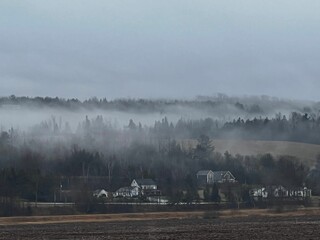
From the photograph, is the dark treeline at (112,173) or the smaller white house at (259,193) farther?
the smaller white house at (259,193)

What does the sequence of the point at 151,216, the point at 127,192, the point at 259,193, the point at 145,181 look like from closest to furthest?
the point at 151,216, the point at 259,193, the point at 127,192, the point at 145,181

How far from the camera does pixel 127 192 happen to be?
150m

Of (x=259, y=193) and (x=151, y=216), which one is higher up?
(x=259, y=193)

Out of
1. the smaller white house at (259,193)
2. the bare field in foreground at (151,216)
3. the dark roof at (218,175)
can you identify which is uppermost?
the dark roof at (218,175)

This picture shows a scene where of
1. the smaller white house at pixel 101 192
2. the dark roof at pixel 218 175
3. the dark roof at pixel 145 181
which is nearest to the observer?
the smaller white house at pixel 101 192

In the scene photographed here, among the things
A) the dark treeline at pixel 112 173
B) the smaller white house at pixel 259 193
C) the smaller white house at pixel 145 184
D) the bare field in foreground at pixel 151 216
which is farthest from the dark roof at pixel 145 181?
the bare field in foreground at pixel 151 216

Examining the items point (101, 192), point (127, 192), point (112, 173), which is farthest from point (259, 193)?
point (112, 173)

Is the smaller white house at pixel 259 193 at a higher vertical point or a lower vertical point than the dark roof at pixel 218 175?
lower

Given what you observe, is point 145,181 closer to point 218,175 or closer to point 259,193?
point 259,193

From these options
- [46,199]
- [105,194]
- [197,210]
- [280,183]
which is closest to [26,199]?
[46,199]

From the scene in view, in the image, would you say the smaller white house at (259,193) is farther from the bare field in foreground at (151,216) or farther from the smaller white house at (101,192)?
the smaller white house at (101,192)

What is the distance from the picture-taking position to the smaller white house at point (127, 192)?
5753 inches

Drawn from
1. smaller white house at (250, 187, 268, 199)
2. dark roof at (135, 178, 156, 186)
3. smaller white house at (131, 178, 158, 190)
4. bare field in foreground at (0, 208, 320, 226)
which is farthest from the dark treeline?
bare field in foreground at (0, 208, 320, 226)

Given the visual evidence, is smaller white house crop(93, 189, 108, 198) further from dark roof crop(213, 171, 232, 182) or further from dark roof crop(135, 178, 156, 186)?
dark roof crop(213, 171, 232, 182)
